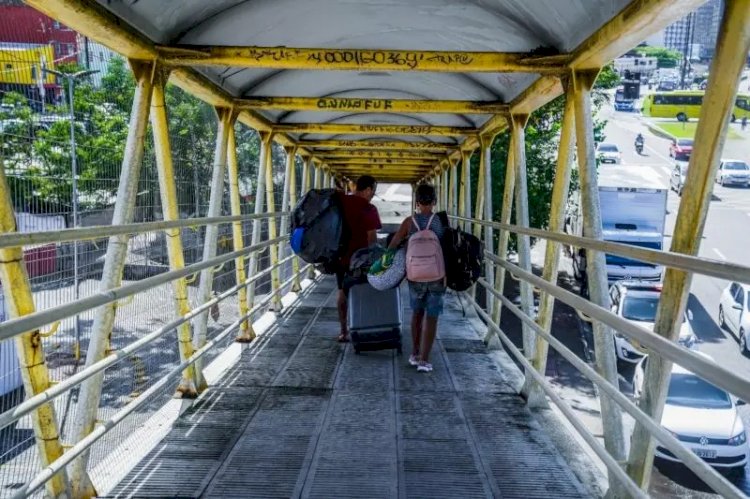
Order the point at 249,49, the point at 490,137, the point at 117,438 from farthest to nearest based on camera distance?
1. the point at 490,137
2. the point at 117,438
3. the point at 249,49

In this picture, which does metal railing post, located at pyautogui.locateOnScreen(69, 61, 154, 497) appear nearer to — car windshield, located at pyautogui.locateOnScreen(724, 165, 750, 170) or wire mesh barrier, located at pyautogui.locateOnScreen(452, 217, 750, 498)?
wire mesh barrier, located at pyautogui.locateOnScreen(452, 217, 750, 498)

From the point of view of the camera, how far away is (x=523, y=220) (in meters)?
5.97

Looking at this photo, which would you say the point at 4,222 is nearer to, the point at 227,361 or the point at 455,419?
the point at 455,419

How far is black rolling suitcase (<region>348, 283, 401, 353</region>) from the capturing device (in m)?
6.13

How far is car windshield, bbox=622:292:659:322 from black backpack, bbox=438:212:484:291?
9477 mm

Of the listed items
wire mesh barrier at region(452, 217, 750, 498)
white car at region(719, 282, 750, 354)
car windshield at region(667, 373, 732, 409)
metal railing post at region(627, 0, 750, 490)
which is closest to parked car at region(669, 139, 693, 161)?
white car at region(719, 282, 750, 354)

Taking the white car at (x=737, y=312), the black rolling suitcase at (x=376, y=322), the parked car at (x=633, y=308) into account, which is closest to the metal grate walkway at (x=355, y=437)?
the black rolling suitcase at (x=376, y=322)

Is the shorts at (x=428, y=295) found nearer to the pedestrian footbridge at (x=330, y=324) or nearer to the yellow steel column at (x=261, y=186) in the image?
the pedestrian footbridge at (x=330, y=324)

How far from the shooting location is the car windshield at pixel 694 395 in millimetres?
10102

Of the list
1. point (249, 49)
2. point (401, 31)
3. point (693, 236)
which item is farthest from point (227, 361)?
point (693, 236)

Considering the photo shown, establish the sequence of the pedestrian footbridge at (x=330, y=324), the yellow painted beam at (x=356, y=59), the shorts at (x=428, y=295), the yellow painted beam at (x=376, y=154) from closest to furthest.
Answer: the pedestrian footbridge at (x=330, y=324)
the yellow painted beam at (x=356, y=59)
the shorts at (x=428, y=295)
the yellow painted beam at (x=376, y=154)

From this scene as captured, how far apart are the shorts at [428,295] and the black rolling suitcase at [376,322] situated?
0.60 metres

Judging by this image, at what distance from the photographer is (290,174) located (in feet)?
34.9

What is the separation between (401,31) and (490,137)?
3.58 m
